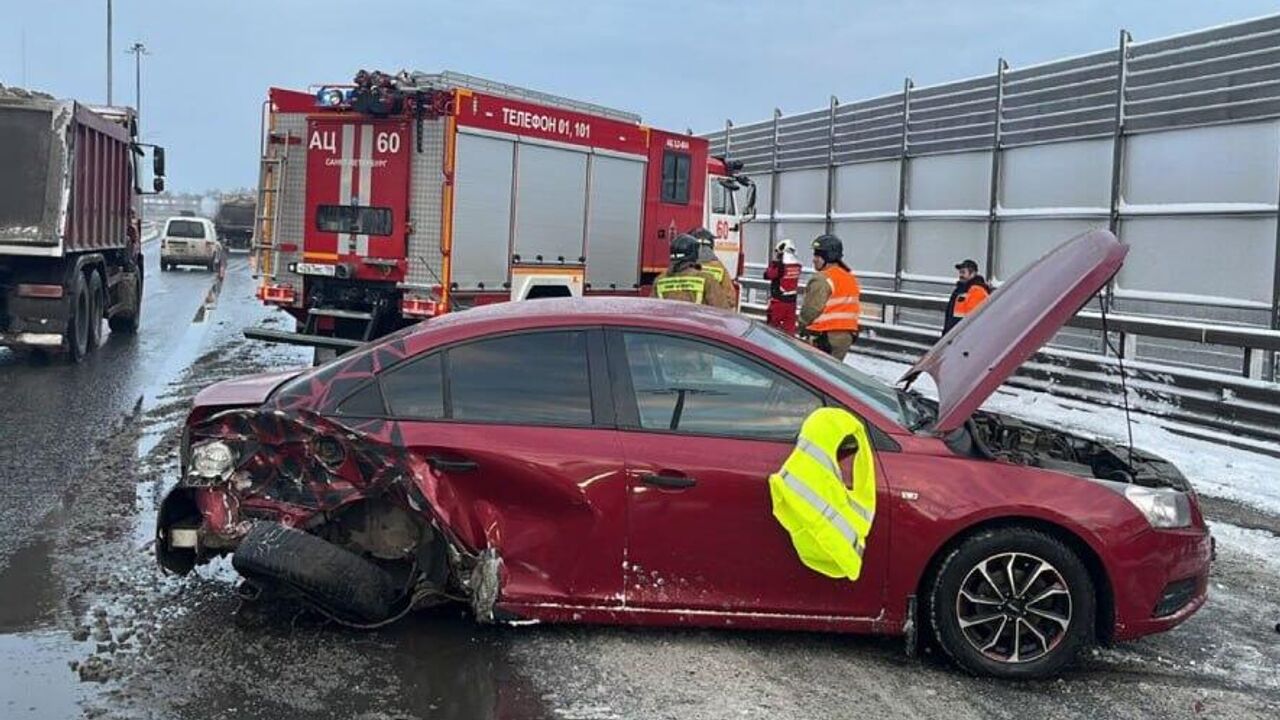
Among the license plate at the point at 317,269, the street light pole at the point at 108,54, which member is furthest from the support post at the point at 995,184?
the street light pole at the point at 108,54

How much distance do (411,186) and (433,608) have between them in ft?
24.3

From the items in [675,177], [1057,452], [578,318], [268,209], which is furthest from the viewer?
[675,177]

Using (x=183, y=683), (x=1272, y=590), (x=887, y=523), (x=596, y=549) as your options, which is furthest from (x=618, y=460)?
(x=1272, y=590)

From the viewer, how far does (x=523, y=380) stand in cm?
497

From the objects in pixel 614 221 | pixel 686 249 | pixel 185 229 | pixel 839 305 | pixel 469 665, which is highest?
pixel 185 229

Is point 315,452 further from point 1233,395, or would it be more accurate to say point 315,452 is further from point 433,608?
point 1233,395

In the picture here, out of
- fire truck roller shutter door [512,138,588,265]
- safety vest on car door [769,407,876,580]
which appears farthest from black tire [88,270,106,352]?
safety vest on car door [769,407,876,580]

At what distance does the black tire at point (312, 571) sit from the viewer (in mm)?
4652

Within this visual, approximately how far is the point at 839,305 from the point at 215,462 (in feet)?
22.2

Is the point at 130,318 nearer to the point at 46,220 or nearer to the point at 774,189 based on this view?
the point at 46,220

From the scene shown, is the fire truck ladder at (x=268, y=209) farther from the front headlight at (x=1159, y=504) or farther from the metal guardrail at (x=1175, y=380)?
the front headlight at (x=1159, y=504)

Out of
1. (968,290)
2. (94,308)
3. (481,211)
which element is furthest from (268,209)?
(968,290)

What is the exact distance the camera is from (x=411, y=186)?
470 inches

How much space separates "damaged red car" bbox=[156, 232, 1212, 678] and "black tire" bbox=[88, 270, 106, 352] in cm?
1070
